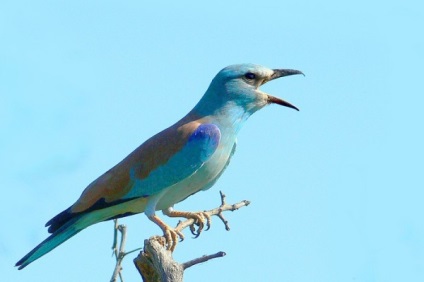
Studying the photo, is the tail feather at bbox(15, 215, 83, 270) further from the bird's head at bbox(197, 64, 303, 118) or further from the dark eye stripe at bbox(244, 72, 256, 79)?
the dark eye stripe at bbox(244, 72, 256, 79)

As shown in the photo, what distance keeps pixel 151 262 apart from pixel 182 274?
37cm

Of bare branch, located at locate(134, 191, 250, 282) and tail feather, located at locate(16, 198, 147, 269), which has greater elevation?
tail feather, located at locate(16, 198, 147, 269)

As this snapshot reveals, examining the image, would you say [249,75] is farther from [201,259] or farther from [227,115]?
[201,259]

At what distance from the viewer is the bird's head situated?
33.0 feet

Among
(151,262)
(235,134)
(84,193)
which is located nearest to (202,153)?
(235,134)

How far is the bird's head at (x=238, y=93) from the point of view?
10.1 m

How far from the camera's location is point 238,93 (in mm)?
10070

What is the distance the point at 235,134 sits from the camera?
10.0 meters

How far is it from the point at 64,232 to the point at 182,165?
3.54 ft

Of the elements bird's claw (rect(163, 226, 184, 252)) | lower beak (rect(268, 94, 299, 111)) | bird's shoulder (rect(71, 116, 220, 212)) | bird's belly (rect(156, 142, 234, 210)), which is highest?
lower beak (rect(268, 94, 299, 111))

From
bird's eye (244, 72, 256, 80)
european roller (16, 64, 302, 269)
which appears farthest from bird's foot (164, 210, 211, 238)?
bird's eye (244, 72, 256, 80)

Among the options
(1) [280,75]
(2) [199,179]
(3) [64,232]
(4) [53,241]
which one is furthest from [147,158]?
(1) [280,75]

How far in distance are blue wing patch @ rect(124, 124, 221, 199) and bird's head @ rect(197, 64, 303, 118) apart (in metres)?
0.32

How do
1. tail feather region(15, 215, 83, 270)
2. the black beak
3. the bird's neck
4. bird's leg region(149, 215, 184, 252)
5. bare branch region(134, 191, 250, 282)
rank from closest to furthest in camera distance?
bare branch region(134, 191, 250, 282) → bird's leg region(149, 215, 184, 252) → tail feather region(15, 215, 83, 270) → the bird's neck → the black beak
